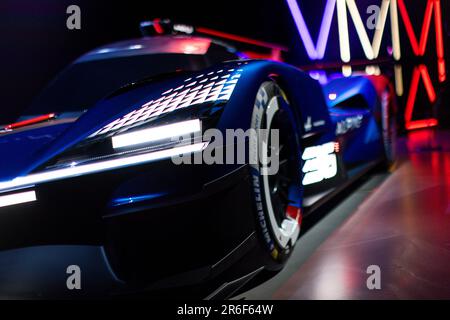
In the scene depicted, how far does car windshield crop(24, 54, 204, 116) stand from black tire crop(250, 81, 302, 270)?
60 cm

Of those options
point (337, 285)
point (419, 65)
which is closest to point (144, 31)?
point (337, 285)

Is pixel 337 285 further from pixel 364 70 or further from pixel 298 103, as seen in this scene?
pixel 364 70

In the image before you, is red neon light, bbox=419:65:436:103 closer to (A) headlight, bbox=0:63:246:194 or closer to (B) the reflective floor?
(B) the reflective floor

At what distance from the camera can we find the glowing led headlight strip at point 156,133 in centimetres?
156

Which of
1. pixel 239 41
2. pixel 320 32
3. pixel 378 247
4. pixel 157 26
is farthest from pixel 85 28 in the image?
pixel 378 247

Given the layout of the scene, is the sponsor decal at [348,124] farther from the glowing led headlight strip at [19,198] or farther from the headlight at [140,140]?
the glowing led headlight strip at [19,198]

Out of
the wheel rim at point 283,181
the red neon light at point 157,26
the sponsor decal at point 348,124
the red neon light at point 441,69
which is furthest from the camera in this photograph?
the red neon light at point 441,69

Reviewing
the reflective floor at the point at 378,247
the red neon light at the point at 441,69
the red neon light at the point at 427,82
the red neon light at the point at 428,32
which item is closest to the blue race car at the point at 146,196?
the reflective floor at the point at 378,247

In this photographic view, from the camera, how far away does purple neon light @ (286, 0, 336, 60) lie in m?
5.04

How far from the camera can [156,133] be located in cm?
158

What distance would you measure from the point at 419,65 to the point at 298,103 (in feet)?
23.4

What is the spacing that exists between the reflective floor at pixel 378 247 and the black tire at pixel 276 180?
0.44ft

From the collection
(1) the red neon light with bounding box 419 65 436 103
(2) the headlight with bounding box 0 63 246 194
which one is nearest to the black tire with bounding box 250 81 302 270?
(2) the headlight with bounding box 0 63 246 194

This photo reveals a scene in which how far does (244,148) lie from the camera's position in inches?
69.6
